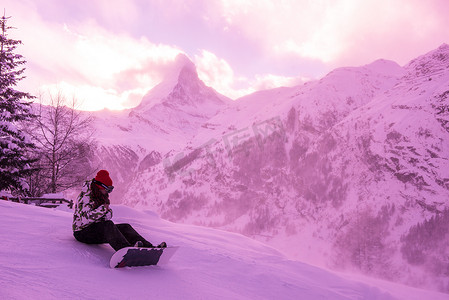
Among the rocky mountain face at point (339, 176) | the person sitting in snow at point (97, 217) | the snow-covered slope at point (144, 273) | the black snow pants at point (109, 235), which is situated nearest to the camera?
the snow-covered slope at point (144, 273)

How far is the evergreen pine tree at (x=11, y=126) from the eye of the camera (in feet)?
55.3

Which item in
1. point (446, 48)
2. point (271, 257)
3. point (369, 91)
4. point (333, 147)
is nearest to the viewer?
point (271, 257)

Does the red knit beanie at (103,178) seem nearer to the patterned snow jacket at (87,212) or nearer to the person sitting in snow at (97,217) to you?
the person sitting in snow at (97,217)

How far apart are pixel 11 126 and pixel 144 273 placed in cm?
1675

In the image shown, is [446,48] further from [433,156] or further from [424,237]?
[424,237]

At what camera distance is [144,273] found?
4078 mm

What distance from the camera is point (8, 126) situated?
1689cm

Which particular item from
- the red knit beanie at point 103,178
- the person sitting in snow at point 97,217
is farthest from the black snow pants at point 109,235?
the red knit beanie at point 103,178

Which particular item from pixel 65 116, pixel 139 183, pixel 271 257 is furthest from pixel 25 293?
pixel 139 183

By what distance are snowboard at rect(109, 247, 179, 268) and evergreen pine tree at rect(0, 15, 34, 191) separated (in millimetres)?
15967

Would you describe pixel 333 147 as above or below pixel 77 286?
above

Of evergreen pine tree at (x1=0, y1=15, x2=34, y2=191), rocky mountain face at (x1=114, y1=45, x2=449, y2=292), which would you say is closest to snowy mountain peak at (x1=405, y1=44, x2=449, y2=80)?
rocky mountain face at (x1=114, y1=45, x2=449, y2=292)

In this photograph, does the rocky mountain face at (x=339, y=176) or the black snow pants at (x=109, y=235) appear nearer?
the black snow pants at (x=109, y=235)

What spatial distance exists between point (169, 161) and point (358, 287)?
8352 centimetres
